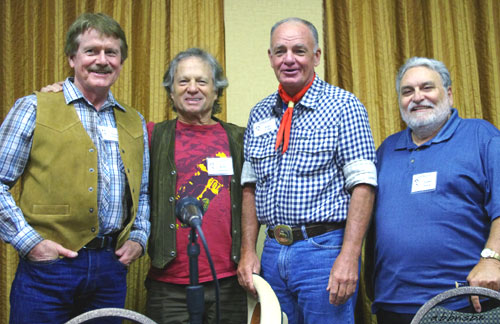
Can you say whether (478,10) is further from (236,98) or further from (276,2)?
(236,98)

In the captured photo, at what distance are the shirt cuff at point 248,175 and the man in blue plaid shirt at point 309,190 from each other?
0.14ft

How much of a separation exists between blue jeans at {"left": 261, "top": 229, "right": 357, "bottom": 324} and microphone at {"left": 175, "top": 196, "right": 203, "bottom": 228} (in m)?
0.68

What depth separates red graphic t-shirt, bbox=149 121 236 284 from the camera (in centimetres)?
193

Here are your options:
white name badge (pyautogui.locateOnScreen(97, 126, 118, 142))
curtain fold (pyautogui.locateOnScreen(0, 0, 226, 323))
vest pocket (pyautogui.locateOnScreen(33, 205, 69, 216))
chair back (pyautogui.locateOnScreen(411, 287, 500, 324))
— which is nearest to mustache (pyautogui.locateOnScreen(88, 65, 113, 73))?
white name badge (pyautogui.locateOnScreen(97, 126, 118, 142))

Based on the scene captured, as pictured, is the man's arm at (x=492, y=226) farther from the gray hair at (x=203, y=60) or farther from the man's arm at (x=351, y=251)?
the gray hair at (x=203, y=60)

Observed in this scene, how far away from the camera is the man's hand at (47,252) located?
160 cm

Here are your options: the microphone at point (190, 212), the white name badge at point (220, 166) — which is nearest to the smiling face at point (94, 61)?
the white name badge at point (220, 166)

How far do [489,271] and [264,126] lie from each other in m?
1.02

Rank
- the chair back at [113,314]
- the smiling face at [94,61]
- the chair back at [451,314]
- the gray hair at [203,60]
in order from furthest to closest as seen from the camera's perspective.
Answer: the gray hair at [203,60], the smiling face at [94,61], the chair back at [451,314], the chair back at [113,314]

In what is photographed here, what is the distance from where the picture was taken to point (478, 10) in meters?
3.08

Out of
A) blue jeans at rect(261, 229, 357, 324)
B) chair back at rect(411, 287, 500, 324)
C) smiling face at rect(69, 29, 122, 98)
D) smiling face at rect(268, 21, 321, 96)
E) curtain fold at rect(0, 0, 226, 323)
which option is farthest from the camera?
curtain fold at rect(0, 0, 226, 323)

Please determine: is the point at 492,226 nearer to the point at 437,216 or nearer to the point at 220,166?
the point at 437,216

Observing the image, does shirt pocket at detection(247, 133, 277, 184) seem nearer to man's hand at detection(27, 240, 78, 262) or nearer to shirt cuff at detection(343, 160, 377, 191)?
shirt cuff at detection(343, 160, 377, 191)

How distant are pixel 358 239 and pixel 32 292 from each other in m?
1.17
